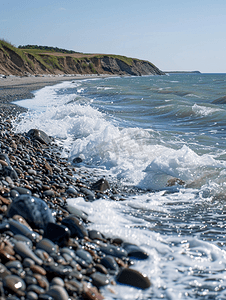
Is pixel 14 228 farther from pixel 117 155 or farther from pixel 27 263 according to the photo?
pixel 117 155

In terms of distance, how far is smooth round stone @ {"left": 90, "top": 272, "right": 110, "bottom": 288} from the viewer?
210cm

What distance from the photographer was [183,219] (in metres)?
3.56

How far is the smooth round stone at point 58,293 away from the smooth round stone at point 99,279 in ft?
1.03

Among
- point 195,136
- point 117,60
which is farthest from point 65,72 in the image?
point 195,136

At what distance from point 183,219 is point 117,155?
292 cm

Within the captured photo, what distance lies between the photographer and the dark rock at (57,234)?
2414 mm

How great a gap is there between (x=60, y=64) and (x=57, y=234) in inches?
2750

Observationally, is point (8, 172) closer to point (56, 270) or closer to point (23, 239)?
point (23, 239)

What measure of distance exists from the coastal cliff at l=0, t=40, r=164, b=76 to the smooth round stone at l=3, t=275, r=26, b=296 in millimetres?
41841

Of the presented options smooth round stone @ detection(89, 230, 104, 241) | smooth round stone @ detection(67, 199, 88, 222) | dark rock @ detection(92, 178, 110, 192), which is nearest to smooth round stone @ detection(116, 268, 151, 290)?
smooth round stone @ detection(89, 230, 104, 241)

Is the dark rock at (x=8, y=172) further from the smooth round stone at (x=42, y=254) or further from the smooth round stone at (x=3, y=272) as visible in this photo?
the smooth round stone at (x=3, y=272)

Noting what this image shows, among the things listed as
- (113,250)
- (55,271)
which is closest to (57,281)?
(55,271)

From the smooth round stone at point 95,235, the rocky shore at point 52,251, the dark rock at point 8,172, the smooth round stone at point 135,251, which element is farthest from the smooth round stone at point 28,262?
the dark rock at point 8,172

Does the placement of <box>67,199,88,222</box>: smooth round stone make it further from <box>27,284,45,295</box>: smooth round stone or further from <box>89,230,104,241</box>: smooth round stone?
<box>27,284,45,295</box>: smooth round stone
